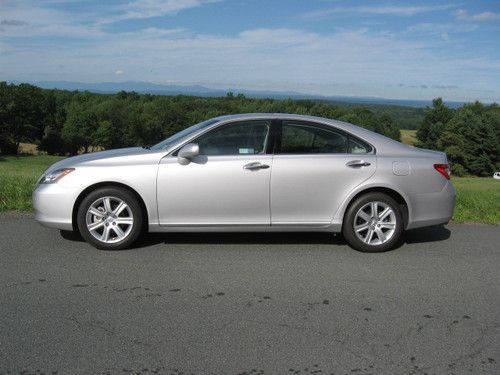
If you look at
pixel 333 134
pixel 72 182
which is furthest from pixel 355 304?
pixel 72 182

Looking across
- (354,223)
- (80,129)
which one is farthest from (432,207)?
(80,129)

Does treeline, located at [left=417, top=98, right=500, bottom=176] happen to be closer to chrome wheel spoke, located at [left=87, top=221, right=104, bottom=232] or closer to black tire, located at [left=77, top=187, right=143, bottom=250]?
black tire, located at [left=77, top=187, right=143, bottom=250]

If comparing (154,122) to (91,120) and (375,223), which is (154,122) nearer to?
(91,120)

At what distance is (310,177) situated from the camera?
628cm

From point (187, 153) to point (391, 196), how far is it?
2.33 metres

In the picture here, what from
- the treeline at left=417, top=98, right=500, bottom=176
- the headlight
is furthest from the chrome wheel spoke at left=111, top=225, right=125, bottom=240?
the treeline at left=417, top=98, right=500, bottom=176

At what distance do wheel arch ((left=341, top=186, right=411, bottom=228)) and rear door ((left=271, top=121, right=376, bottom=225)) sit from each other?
0.34 feet

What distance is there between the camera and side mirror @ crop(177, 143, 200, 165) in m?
6.03

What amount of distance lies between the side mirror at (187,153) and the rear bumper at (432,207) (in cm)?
244

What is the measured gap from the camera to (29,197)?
29.8ft

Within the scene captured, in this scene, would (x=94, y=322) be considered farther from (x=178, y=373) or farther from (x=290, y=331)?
(x=290, y=331)

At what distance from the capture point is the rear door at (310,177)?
6.27m

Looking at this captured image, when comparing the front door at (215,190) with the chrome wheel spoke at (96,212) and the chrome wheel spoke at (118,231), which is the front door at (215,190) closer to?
the chrome wheel spoke at (118,231)

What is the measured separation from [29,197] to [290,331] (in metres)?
6.31
